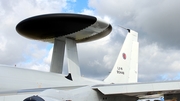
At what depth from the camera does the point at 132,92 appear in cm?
1041

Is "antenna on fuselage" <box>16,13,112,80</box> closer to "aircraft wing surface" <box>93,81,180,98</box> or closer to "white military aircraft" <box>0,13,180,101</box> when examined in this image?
"white military aircraft" <box>0,13,180,101</box>

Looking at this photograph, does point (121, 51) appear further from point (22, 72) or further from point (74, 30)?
point (22, 72)

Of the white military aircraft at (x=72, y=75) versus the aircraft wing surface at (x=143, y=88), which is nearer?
the white military aircraft at (x=72, y=75)

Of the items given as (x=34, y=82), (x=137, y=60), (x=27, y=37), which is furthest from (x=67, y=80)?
(x=137, y=60)

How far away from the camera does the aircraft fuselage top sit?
14.6 m

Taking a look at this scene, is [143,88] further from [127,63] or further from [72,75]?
[127,63]

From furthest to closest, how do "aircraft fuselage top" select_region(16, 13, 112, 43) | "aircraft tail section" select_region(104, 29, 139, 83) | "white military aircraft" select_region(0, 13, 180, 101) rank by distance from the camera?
"aircraft tail section" select_region(104, 29, 139, 83) → "aircraft fuselage top" select_region(16, 13, 112, 43) → "white military aircraft" select_region(0, 13, 180, 101)

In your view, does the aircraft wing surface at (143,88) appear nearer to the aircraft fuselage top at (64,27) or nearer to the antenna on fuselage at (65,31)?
the antenna on fuselage at (65,31)

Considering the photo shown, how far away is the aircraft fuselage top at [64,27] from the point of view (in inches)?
575

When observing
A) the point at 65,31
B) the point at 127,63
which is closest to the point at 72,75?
the point at 65,31

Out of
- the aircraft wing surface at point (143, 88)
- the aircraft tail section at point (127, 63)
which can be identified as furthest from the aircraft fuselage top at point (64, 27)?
A: the aircraft wing surface at point (143, 88)

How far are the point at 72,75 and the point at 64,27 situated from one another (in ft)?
9.78

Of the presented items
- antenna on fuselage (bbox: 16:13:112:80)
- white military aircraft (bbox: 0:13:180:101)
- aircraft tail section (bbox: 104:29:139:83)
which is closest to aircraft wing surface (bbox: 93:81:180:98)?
white military aircraft (bbox: 0:13:180:101)

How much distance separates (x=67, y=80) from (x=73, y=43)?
3791 millimetres
